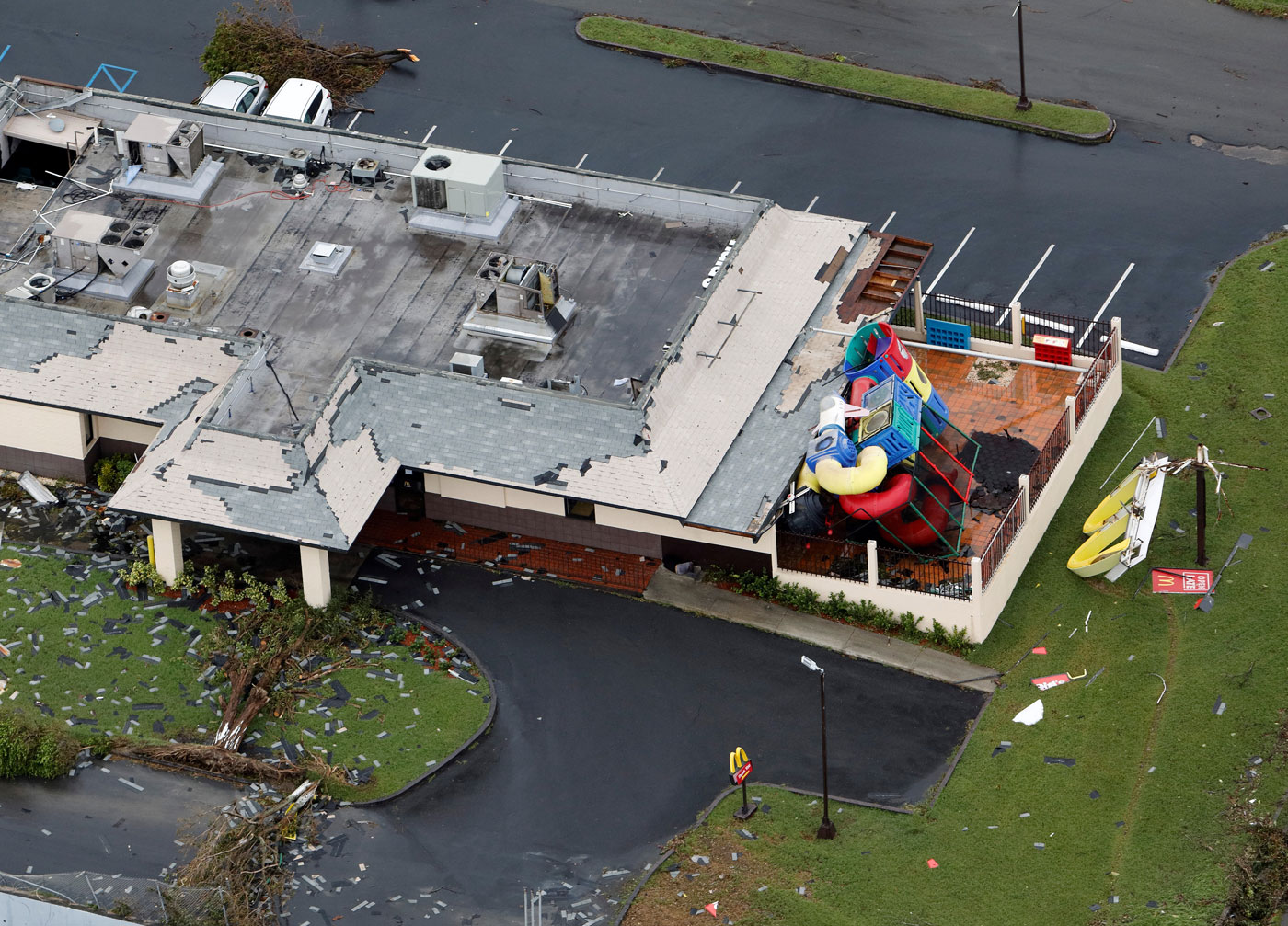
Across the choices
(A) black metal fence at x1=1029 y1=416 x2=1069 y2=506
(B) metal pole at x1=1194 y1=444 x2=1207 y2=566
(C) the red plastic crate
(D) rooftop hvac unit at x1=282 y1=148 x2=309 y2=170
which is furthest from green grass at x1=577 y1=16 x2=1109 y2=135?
(B) metal pole at x1=1194 y1=444 x2=1207 y2=566

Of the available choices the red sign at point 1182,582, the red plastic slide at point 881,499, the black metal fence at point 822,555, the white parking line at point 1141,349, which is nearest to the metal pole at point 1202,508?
the red sign at point 1182,582

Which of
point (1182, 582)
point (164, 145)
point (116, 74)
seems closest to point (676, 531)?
point (1182, 582)

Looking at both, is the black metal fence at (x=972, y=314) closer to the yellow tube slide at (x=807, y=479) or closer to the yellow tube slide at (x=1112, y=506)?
the yellow tube slide at (x=1112, y=506)

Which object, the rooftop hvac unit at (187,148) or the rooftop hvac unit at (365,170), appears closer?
the rooftop hvac unit at (187,148)

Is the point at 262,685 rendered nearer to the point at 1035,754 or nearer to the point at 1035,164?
the point at 1035,754

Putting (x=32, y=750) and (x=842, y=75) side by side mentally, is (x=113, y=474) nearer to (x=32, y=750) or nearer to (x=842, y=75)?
(x=32, y=750)

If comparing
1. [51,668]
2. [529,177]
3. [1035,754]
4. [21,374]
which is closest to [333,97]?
[529,177]

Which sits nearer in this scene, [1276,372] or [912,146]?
[1276,372]
